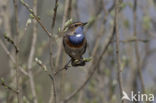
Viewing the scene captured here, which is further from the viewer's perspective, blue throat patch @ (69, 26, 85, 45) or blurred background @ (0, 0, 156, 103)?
blurred background @ (0, 0, 156, 103)

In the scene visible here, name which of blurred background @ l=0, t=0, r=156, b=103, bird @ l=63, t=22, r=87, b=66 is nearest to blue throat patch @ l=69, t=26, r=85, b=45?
bird @ l=63, t=22, r=87, b=66

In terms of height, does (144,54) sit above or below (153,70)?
above

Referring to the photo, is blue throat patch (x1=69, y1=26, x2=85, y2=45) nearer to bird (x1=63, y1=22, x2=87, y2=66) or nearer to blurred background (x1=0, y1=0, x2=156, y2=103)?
bird (x1=63, y1=22, x2=87, y2=66)

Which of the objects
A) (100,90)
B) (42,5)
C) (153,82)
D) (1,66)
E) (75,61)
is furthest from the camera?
(153,82)

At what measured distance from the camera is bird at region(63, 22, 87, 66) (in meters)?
1.67

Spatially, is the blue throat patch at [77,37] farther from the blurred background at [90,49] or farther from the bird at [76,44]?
the blurred background at [90,49]

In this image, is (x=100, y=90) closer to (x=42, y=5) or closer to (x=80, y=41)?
(x=42, y=5)

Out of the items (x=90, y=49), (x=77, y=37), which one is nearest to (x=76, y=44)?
(x=77, y=37)

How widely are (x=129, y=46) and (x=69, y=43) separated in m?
1.81

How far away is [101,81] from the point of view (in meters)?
3.34

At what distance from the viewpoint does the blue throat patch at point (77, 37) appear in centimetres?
170

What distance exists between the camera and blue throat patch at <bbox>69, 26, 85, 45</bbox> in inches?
66.9

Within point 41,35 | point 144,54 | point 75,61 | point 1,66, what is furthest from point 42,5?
point 75,61

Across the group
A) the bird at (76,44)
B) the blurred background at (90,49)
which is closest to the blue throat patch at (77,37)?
the bird at (76,44)
